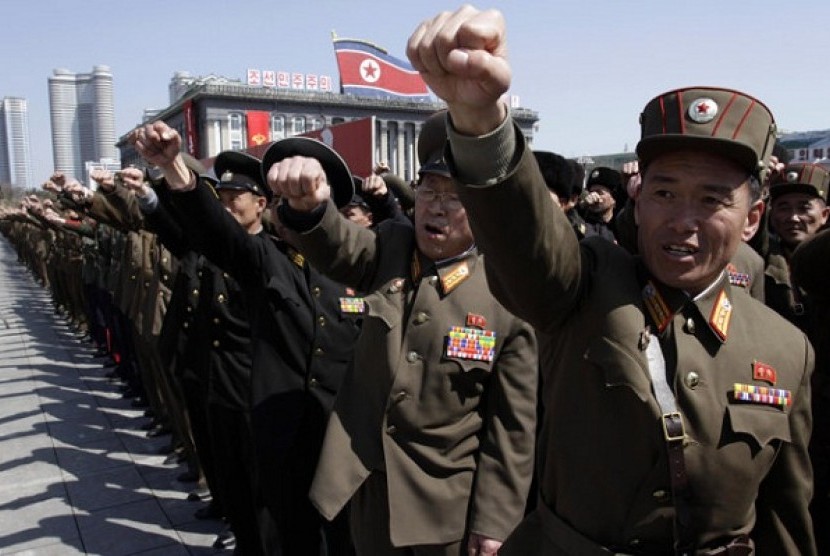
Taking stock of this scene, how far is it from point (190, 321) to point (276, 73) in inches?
2711

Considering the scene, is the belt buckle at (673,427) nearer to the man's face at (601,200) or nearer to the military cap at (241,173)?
the military cap at (241,173)

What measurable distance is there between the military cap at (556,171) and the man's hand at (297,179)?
2.66 m

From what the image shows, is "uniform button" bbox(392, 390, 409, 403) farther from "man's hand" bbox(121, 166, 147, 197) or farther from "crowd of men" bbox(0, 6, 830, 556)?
"man's hand" bbox(121, 166, 147, 197)

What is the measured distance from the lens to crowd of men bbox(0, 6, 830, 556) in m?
1.34

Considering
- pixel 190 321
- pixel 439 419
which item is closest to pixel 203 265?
pixel 190 321

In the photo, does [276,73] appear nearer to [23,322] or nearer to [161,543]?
[23,322]

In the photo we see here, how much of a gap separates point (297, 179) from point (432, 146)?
2.15 ft

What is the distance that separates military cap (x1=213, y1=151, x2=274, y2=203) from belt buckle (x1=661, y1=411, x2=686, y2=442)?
9.16ft

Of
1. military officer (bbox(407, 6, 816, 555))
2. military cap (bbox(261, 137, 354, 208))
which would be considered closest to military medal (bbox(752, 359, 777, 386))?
military officer (bbox(407, 6, 816, 555))

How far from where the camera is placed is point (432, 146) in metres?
2.44

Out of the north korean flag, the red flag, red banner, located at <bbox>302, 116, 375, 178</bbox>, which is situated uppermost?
the north korean flag

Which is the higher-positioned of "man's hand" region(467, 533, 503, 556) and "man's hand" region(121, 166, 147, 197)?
"man's hand" region(121, 166, 147, 197)

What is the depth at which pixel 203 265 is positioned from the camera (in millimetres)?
3932

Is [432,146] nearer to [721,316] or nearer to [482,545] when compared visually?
[721,316]
